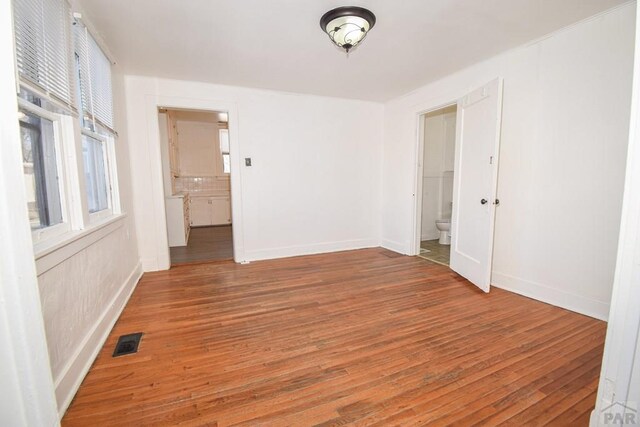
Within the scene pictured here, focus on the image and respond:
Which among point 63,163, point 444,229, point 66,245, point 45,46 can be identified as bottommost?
point 444,229

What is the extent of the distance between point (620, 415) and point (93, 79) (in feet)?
11.7

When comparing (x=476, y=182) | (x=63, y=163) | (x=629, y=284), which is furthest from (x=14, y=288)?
(x=476, y=182)

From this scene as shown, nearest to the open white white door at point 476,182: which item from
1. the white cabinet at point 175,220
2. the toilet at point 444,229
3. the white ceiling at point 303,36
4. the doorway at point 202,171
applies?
the white ceiling at point 303,36

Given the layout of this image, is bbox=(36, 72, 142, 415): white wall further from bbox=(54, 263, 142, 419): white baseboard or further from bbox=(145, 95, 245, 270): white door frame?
bbox=(145, 95, 245, 270): white door frame

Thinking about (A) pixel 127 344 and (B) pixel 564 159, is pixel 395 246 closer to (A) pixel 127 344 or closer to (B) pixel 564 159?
(B) pixel 564 159

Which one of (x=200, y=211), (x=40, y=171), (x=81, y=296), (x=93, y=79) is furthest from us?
(x=200, y=211)

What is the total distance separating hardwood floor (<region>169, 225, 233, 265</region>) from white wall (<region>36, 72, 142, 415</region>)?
1.29 m

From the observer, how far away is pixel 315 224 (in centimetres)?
437

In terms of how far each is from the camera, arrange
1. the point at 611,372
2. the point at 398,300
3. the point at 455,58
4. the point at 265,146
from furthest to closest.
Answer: the point at 265,146 < the point at 455,58 < the point at 398,300 < the point at 611,372

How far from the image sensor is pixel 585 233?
2.32 meters

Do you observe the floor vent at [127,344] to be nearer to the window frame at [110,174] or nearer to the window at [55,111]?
the window at [55,111]

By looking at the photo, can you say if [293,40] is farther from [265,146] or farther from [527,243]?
[527,243]

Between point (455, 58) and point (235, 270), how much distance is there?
11.7 ft

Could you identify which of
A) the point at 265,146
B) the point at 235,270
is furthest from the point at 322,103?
the point at 235,270
